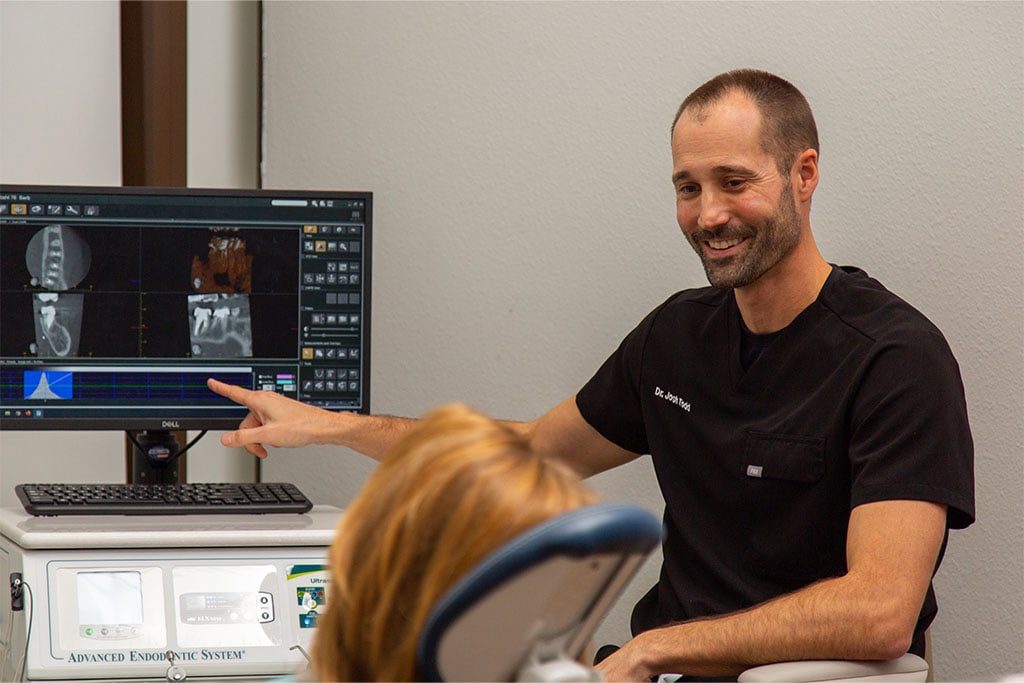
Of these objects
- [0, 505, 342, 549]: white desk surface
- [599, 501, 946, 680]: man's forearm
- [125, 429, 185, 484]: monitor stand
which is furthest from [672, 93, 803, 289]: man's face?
[125, 429, 185, 484]: monitor stand

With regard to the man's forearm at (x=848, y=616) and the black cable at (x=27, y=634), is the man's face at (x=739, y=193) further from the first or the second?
the black cable at (x=27, y=634)

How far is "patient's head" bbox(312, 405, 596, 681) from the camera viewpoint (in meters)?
0.70

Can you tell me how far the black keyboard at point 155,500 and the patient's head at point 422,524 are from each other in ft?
3.46

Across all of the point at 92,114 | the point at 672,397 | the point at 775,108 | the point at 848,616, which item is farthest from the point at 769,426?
the point at 92,114

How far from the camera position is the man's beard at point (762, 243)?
1.68m

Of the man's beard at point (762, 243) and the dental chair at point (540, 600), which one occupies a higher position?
the man's beard at point (762, 243)

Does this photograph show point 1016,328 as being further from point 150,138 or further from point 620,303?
point 150,138

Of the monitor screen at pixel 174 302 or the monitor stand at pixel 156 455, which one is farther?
the monitor stand at pixel 156 455

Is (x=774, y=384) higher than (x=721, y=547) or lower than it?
higher

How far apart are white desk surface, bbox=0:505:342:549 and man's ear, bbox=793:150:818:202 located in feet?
2.68

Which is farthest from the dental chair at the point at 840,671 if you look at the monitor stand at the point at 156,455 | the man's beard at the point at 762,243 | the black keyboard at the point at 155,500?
the monitor stand at the point at 156,455

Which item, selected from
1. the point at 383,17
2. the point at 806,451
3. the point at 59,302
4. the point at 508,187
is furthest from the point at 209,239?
the point at 806,451

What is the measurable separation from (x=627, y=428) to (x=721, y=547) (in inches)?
11.7

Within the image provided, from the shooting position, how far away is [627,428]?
192 centimetres
